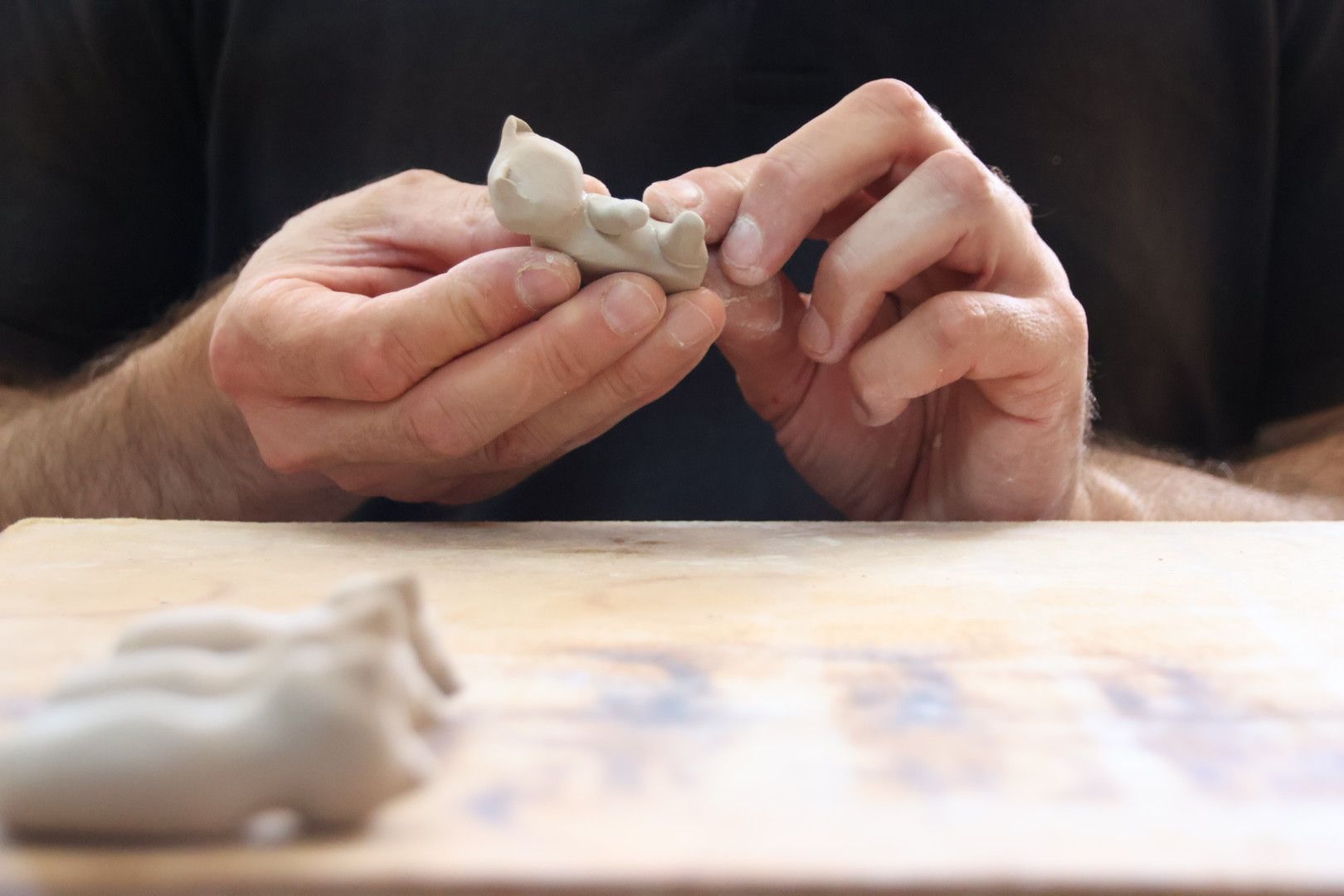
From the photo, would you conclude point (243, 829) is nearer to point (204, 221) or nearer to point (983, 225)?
point (983, 225)

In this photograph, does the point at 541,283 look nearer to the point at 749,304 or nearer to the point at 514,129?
the point at 514,129

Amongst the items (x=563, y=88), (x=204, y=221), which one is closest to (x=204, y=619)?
(x=563, y=88)

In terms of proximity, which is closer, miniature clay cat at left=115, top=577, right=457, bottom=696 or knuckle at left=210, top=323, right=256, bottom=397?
miniature clay cat at left=115, top=577, right=457, bottom=696

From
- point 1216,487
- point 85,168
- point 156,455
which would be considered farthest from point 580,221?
point 85,168

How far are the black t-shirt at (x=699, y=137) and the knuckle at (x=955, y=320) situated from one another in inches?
22.9

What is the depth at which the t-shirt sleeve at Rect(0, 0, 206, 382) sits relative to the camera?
1.51m

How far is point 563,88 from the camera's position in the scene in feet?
4.86

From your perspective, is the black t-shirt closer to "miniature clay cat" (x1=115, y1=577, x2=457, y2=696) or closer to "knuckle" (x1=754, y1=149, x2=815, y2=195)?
"knuckle" (x1=754, y1=149, x2=815, y2=195)

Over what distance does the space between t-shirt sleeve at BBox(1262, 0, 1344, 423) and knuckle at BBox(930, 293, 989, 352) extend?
108cm

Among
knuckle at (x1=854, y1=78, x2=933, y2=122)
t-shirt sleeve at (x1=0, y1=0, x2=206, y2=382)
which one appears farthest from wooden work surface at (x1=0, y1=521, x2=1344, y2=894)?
t-shirt sleeve at (x1=0, y1=0, x2=206, y2=382)

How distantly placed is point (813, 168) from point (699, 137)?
2.00 feet

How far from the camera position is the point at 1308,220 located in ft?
5.44

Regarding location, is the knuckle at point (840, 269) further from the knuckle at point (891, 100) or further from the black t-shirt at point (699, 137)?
the black t-shirt at point (699, 137)

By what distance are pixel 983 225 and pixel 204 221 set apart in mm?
1358
